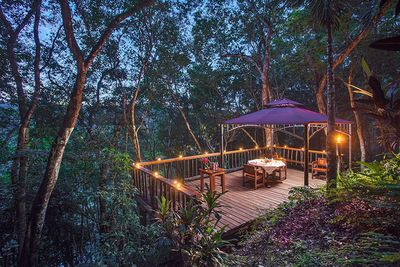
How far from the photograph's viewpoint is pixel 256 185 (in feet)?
19.8

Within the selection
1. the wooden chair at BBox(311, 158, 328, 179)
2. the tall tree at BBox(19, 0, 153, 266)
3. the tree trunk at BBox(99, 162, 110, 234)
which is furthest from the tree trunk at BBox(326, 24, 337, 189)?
the tree trunk at BBox(99, 162, 110, 234)

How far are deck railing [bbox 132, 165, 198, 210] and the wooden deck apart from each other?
18.6 inches

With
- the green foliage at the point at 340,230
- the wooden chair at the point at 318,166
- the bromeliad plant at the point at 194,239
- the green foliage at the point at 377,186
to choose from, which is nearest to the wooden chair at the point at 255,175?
the wooden chair at the point at 318,166

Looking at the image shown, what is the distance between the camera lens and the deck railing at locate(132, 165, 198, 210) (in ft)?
12.3

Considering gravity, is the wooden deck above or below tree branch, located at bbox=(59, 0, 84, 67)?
below

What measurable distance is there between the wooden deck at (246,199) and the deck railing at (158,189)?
1.55 feet

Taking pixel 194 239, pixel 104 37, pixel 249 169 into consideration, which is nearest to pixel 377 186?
pixel 194 239

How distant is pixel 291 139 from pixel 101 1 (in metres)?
13.6

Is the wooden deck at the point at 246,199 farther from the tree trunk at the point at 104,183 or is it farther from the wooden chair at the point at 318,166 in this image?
the tree trunk at the point at 104,183

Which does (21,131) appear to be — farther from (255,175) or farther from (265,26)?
(265,26)

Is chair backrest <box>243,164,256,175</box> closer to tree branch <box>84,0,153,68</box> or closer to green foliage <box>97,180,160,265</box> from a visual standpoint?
green foliage <box>97,180,160,265</box>

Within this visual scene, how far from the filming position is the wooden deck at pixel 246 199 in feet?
14.0

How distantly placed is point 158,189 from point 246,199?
2286mm

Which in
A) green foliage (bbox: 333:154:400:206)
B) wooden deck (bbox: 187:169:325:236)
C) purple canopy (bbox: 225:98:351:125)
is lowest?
wooden deck (bbox: 187:169:325:236)
